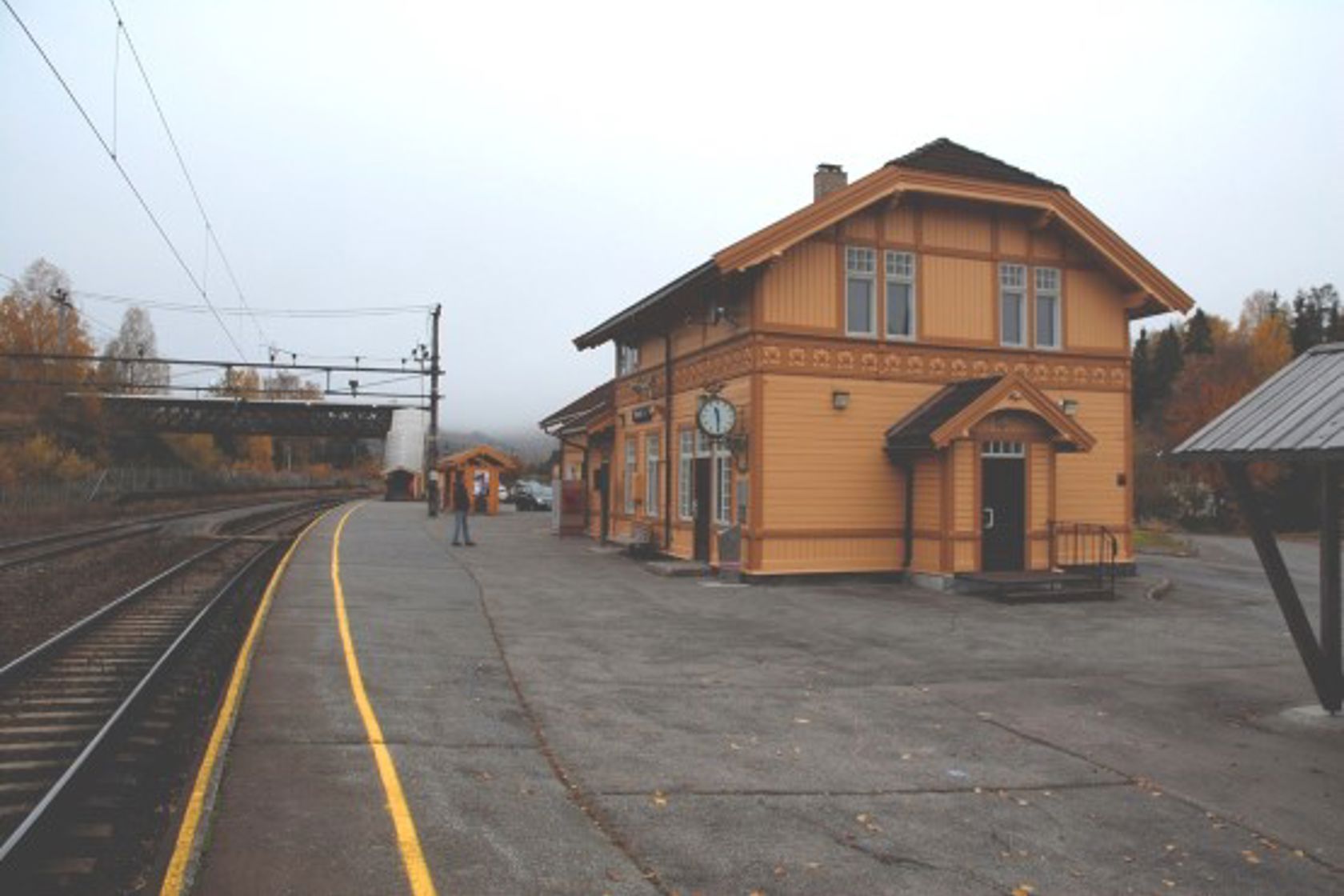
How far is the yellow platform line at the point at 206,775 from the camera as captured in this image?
14.6ft

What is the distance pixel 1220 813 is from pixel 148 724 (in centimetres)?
747

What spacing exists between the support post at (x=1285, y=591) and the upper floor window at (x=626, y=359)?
1676 cm

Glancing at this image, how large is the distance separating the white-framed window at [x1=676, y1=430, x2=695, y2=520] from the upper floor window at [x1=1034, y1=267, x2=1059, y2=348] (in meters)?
7.03

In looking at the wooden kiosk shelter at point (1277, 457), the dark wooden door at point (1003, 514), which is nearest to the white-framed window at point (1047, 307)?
the dark wooden door at point (1003, 514)

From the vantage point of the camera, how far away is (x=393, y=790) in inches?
227

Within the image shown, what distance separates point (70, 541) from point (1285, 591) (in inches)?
990

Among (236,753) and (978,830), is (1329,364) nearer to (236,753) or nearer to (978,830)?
(978,830)

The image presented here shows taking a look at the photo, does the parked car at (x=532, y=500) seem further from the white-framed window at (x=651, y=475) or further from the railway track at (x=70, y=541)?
the white-framed window at (x=651, y=475)

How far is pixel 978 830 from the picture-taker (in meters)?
5.58

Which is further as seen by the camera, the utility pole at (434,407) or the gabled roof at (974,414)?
the utility pole at (434,407)

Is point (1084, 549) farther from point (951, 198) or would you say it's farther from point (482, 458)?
point (482, 458)

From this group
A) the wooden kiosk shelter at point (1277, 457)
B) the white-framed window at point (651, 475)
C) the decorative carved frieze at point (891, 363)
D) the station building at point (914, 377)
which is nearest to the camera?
the wooden kiosk shelter at point (1277, 457)

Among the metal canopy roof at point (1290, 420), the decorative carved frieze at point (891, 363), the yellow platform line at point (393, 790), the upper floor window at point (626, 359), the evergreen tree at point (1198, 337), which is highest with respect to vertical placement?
the evergreen tree at point (1198, 337)

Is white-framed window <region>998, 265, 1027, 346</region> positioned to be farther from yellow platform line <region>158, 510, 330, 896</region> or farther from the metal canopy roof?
yellow platform line <region>158, 510, 330, 896</region>
